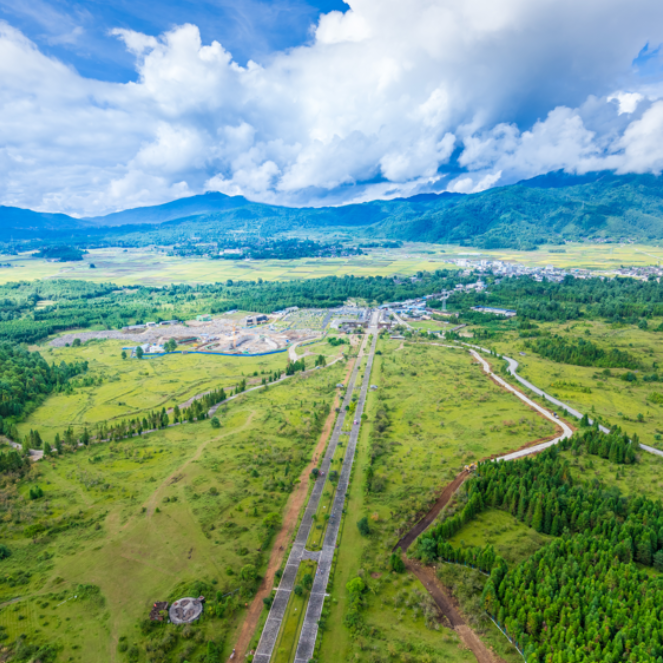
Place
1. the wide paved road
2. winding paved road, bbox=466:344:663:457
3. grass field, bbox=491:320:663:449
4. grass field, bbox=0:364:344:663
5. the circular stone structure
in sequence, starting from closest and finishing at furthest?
the wide paved road
grass field, bbox=0:364:344:663
the circular stone structure
winding paved road, bbox=466:344:663:457
grass field, bbox=491:320:663:449

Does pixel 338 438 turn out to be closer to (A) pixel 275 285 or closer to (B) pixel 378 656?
(B) pixel 378 656

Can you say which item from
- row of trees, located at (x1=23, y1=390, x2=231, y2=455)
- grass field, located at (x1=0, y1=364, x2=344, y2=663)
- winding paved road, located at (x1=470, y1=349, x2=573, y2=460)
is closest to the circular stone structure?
grass field, located at (x1=0, y1=364, x2=344, y2=663)

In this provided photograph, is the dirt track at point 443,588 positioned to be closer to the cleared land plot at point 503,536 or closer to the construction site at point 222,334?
the cleared land plot at point 503,536

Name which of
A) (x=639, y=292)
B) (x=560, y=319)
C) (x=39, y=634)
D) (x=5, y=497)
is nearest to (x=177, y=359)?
(x=5, y=497)

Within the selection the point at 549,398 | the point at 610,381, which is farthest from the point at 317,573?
the point at 610,381

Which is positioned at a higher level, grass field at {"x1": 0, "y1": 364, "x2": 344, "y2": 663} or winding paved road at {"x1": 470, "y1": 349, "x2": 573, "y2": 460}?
winding paved road at {"x1": 470, "y1": 349, "x2": 573, "y2": 460}

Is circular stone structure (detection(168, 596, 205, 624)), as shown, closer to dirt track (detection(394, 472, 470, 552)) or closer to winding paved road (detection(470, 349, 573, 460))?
dirt track (detection(394, 472, 470, 552))
